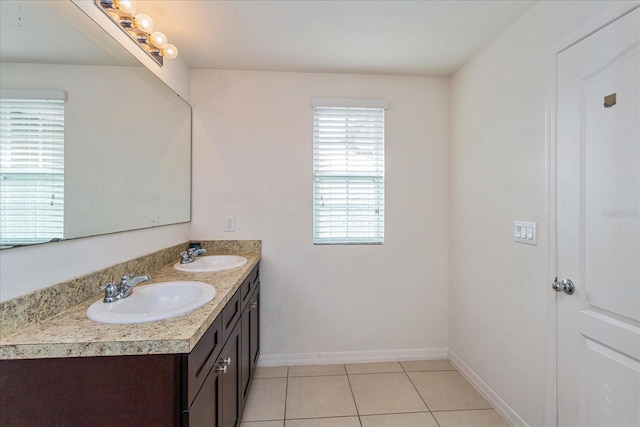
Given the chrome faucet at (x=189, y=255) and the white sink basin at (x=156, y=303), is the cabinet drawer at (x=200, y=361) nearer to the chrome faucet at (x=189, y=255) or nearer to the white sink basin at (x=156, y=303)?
the white sink basin at (x=156, y=303)

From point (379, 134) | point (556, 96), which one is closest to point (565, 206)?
point (556, 96)

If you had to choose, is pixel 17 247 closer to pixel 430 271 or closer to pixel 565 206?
pixel 565 206

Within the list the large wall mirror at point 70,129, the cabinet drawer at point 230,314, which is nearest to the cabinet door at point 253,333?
the cabinet drawer at point 230,314

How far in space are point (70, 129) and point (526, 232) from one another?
7.47ft

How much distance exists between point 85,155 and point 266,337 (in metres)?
1.79

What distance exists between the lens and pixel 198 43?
6.35 ft

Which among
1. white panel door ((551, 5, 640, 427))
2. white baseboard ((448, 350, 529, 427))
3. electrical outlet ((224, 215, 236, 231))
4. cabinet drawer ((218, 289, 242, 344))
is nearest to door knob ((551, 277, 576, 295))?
white panel door ((551, 5, 640, 427))

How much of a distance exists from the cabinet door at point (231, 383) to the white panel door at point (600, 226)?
5.30ft

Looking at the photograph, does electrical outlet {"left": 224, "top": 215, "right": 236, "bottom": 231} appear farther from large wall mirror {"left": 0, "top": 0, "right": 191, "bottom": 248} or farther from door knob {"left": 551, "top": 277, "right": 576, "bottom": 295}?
door knob {"left": 551, "top": 277, "right": 576, "bottom": 295}

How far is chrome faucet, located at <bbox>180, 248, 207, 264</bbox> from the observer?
6.31ft

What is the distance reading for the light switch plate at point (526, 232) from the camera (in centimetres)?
153

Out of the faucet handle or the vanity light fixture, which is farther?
the vanity light fixture

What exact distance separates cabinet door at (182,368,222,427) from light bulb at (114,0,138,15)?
1.71 m

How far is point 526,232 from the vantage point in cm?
158
